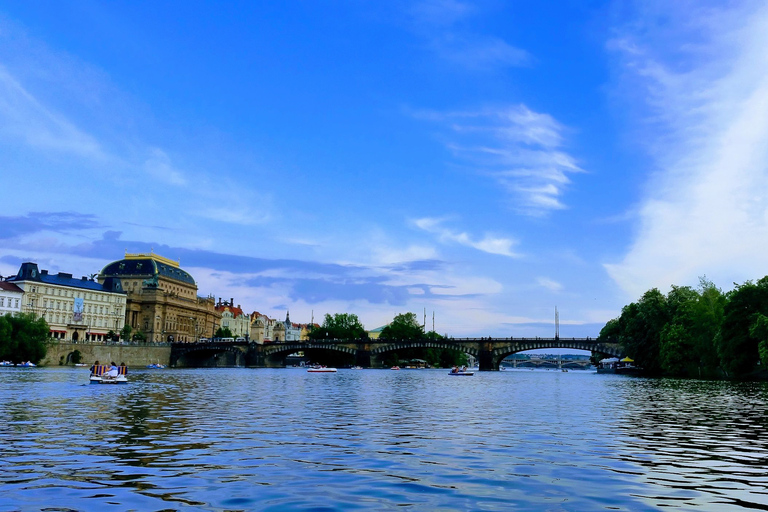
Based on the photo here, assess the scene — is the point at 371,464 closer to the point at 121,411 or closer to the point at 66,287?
the point at 121,411

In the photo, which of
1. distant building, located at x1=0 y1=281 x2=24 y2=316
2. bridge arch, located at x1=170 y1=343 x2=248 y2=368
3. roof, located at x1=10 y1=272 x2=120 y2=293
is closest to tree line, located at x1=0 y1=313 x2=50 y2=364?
distant building, located at x1=0 y1=281 x2=24 y2=316

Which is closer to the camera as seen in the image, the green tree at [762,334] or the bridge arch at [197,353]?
the green tree at [762,334]

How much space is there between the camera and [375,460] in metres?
18.9

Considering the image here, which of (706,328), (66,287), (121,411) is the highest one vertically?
(66,287)

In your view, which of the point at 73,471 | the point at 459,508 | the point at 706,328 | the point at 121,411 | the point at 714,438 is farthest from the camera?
the point at 706,328

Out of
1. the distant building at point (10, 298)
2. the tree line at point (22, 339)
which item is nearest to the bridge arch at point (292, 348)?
the distant building at point (10, 298)

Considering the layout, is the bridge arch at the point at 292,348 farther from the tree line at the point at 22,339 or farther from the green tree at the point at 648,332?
the green tree at the point at 648,332

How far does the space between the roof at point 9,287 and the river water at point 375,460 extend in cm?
14318

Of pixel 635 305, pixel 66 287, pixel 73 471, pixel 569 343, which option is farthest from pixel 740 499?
pixel 66 287

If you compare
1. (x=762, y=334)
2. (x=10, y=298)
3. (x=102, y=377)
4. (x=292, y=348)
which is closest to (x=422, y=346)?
(x=292, y=348)

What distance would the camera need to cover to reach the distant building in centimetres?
15812

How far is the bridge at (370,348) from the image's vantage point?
152m

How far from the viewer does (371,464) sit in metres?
18.2

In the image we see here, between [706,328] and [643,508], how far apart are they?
91582 millimetres
